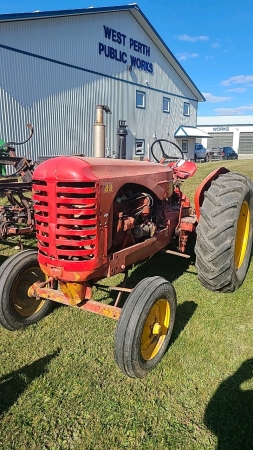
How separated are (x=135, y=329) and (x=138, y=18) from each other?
2011cm

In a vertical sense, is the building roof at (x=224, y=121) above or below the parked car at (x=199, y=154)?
above

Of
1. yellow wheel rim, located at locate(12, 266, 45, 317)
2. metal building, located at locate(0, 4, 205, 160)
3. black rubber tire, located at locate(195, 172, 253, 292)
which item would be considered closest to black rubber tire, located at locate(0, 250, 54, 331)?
yellow wheel rim, located at locate(12, 266, 45, 317)

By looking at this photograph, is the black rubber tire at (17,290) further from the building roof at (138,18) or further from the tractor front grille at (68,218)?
the building roof at (138,18)

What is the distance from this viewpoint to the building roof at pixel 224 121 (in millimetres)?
47391

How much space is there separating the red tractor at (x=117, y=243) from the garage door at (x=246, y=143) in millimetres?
45037

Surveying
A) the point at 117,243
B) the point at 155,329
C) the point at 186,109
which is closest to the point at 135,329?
the point at 155,329

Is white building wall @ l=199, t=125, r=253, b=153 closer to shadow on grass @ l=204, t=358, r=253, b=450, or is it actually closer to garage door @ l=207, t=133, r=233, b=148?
garage door @ l=207, t=133, r=233, b=148

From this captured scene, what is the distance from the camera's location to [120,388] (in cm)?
248

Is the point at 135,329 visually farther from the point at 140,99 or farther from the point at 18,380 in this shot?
the point at 140,99

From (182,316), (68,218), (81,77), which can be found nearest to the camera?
(68,218)

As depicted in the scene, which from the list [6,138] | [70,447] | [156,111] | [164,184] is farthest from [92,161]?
[156,111]

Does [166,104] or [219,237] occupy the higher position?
[166,104]

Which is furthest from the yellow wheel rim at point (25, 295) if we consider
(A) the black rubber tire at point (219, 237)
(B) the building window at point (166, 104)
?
(B) the building window at point (166, 104)

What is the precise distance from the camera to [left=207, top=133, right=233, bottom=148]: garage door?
1805 inches
